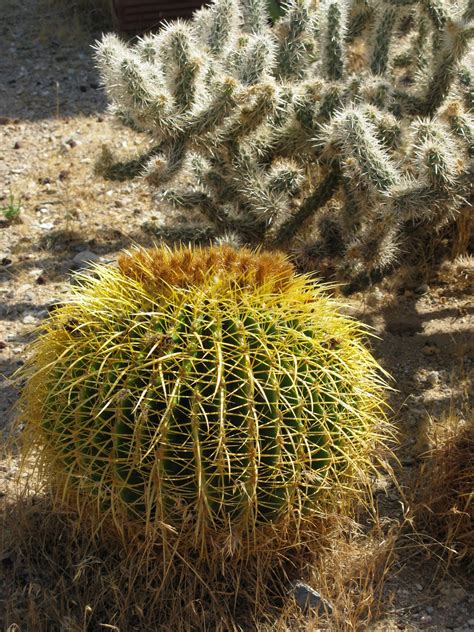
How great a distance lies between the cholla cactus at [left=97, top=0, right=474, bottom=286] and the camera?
3914 mm

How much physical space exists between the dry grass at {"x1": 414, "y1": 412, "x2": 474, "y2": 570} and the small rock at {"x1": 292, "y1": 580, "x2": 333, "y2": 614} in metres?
0.45

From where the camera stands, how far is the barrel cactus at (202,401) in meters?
2.56

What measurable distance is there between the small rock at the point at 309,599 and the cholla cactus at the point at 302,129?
1694 millimetres

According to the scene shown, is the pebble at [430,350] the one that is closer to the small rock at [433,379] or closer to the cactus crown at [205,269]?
the small rock at [433,379]

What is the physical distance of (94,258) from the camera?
4.91 metres

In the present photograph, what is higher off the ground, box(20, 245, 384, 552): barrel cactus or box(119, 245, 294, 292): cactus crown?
box(119, 245, 294, 292): cactus crown

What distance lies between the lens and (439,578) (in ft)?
10.1

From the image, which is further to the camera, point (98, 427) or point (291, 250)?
point (291, 250)

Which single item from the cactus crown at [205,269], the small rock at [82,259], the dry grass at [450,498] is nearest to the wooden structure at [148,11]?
the small rock at [82,259]

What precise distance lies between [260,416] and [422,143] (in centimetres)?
182

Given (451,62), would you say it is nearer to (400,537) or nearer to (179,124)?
(179,124)

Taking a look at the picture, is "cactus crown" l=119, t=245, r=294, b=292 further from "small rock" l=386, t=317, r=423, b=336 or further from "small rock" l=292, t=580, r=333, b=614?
"small rock" l=386, t=317, r=423, b=336

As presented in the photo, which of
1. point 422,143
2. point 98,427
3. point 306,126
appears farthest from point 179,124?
point 98,427

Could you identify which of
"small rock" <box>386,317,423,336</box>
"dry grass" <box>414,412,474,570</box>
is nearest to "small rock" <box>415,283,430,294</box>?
"small rock" <box>386,317,423,336</box>
